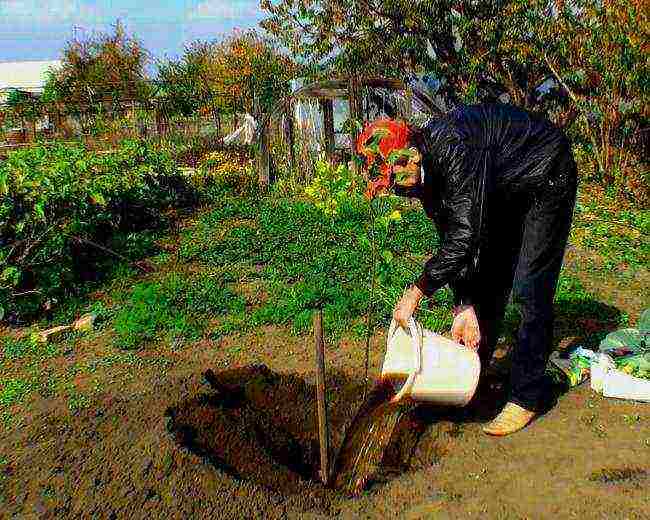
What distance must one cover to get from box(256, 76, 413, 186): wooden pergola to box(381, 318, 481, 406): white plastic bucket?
750 cm

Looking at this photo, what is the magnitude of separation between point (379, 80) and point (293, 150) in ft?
6.33

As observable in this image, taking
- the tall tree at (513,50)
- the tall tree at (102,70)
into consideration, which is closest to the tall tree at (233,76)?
the tall tree at (102,70)

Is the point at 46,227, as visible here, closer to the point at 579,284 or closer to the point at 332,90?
the point at 579,284

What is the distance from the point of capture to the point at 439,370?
9.46 feet

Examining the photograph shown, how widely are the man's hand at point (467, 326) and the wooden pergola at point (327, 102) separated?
24.1ft

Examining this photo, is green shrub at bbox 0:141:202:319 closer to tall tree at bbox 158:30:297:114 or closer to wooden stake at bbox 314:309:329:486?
wooden stake at bbox 314:309:329:486

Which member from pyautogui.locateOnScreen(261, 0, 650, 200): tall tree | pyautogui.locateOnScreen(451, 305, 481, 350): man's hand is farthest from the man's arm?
pyautogui.locateOnScreen(261, 0, 650, 200): tall tree

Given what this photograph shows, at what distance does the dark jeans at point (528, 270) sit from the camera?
2.94 metres

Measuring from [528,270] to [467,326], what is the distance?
37cm

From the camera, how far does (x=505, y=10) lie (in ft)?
39.4

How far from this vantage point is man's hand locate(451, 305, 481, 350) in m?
3.02

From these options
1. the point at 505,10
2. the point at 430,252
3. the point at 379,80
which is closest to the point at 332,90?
the point at 379,80

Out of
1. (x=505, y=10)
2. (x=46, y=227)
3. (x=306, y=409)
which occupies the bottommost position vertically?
(x=306, y=409)

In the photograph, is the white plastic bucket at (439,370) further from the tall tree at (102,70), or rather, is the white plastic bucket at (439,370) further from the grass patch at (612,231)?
the tall tree at (102,70)
